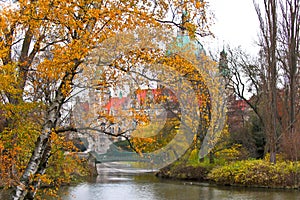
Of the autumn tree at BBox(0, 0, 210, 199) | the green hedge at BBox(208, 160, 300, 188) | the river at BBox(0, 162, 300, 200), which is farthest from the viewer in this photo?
the green hedge at BBox(208, 160, 300, 188)

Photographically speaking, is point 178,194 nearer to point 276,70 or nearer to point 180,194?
point 180,194

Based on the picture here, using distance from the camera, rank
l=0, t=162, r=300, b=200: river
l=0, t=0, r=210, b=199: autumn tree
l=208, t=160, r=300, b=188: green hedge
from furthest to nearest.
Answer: l=208, t=160, r=300, b=188: green hedge
l=0, t=162, r=300, b=200: river
l=0, t=0, r=210, b=199: autumn tree

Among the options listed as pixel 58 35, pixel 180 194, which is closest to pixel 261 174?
pixel 180 194

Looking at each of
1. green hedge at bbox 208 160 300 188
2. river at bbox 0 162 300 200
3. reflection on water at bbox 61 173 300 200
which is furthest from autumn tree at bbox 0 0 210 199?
green hedge at bbox 208 160 300 188

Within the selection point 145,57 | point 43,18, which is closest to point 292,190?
point 145,57

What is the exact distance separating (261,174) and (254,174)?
28 cm

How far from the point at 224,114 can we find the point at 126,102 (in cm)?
1202

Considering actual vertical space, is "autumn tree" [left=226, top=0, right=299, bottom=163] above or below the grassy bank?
above

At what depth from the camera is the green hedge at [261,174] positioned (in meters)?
14.4

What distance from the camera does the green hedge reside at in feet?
47.3

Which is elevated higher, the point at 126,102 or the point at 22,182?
the point at 126,102

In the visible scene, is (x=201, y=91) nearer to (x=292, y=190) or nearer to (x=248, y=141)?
(x=292, y=190)

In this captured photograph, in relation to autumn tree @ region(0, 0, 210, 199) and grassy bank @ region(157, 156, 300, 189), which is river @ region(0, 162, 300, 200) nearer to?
grassy bank @ region(157, 156, 300, 189)

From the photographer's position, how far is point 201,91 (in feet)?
26.0
